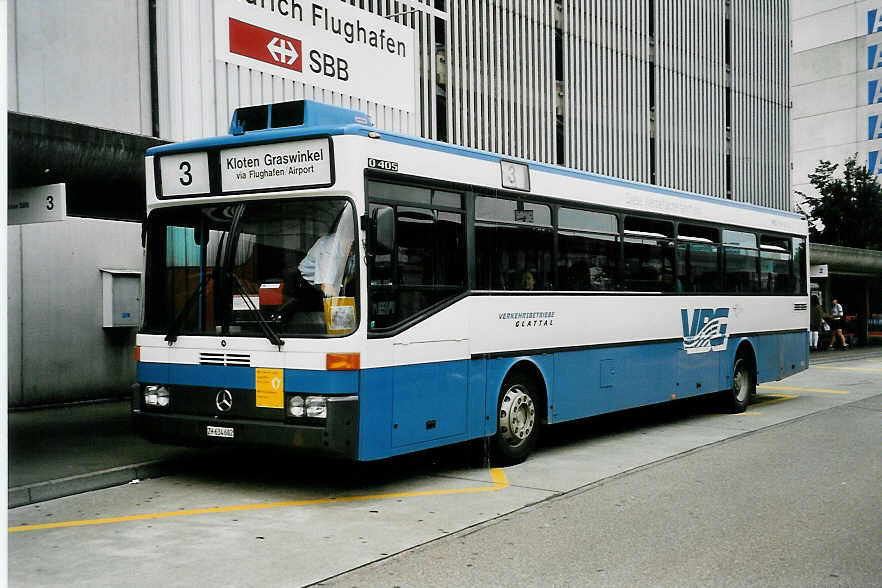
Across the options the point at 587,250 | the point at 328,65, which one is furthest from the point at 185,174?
the point at 328,65

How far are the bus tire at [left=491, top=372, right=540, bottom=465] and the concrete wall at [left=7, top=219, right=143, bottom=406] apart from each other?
680cm

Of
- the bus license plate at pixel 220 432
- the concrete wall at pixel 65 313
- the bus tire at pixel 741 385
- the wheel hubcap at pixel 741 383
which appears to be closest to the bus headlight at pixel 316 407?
the bus license plate at pixel 220 432

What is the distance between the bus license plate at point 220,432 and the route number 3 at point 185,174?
7.22 feet

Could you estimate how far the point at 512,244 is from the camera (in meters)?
9.41

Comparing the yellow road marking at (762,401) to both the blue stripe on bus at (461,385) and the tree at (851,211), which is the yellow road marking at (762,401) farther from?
the tree at (851,211)

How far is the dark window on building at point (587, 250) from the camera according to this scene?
10.1 metres

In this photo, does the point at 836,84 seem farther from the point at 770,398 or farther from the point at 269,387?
→ the point at 269,387

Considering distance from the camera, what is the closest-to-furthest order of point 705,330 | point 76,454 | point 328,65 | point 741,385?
point 76,454 < point 705,330 < point 741,385 < point 328,65

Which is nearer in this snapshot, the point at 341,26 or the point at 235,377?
the point at 235,377

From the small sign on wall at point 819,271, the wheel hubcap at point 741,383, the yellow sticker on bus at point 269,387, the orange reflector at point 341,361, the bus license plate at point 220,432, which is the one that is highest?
the small sign on wall at point 819,271

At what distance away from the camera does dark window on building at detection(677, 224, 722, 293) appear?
12477 mm

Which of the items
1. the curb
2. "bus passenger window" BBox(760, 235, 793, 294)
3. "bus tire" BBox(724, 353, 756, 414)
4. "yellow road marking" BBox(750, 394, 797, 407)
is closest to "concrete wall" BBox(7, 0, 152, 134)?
the curb

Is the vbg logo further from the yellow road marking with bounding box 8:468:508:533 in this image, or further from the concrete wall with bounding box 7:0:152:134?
the concrete wall with bounding box 7:0:152:134

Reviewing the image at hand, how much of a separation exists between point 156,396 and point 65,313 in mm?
5844
